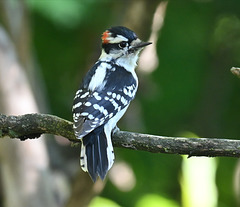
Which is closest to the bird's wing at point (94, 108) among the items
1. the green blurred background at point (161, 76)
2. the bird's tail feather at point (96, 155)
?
the bird's tail feather at point (96, 155)

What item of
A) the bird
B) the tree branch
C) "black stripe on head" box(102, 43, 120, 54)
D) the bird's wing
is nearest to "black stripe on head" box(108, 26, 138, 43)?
the bird

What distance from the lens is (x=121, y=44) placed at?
14.9 ft

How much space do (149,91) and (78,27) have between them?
4.16 ft

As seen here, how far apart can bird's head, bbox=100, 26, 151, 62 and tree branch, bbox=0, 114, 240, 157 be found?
1023 mm

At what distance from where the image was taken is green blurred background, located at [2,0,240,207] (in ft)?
21.4

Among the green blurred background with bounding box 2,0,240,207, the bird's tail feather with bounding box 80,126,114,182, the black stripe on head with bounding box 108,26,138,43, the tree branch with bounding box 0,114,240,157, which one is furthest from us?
the green blurred background with bounding box 2,0,240,207

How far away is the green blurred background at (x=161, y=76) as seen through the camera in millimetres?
6516

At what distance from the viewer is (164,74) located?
7453 millimetres

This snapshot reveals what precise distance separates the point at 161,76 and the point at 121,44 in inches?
118

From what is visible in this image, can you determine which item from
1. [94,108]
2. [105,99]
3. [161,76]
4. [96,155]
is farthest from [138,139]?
[161,76]

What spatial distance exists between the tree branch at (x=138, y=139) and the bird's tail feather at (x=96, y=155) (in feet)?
0.29

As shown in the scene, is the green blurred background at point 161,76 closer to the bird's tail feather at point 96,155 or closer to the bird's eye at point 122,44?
the bird's eye at point 122,44

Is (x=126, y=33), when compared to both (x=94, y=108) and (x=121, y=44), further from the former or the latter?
(x=94, y=108)

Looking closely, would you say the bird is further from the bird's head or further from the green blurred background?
the green blurred background
